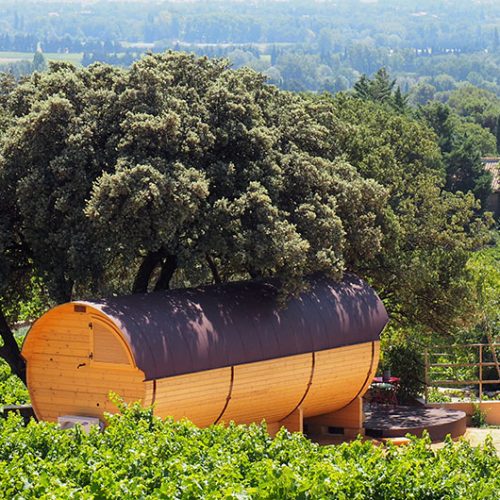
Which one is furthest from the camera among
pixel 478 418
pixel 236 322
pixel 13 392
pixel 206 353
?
pixel 478 418

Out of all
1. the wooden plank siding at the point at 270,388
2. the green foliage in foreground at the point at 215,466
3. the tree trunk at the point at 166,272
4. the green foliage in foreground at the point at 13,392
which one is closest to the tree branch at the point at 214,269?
the tree trunk at the point at 166,272

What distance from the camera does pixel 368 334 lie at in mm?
29656

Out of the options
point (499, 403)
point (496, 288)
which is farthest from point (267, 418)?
point (496, 288)

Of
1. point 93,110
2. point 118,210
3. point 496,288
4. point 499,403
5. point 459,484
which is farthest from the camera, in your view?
point 496,288

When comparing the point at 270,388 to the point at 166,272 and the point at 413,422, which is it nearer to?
the point at 166,272

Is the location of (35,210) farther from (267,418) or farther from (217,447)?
(217,447)

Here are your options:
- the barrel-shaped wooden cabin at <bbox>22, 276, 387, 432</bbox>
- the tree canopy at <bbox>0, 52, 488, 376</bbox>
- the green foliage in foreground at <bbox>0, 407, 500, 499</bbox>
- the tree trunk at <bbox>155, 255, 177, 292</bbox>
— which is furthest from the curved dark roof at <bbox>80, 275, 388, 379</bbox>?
the green foliage in foreground at <bbox>0, 407, 500, 499</bbox>

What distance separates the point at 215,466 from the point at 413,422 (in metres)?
13.0

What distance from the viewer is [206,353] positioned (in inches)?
1029

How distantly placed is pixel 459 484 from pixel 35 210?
1263 cm

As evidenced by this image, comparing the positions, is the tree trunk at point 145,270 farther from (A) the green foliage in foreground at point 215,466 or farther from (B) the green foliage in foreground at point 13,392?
(A) the green foliage in foreground at point 215,466

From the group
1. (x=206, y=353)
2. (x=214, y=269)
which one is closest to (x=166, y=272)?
(x=214, y=269)

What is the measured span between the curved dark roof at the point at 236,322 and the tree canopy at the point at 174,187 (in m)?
0.68

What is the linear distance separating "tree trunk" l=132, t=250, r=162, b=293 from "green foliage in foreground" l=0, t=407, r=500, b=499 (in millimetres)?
8348
